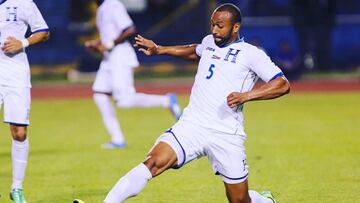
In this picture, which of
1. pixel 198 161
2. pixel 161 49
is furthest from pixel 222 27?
pixel 198 161

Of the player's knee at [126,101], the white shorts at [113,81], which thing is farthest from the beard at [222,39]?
the player's knee at [126,101]

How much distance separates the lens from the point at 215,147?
8.62 metres

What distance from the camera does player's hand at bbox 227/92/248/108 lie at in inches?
328

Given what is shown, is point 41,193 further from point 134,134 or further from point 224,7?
point 134,134

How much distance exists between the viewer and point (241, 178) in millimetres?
8656

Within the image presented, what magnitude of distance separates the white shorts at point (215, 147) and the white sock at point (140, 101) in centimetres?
658

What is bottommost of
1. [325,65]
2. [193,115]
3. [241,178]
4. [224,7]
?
[325,65]

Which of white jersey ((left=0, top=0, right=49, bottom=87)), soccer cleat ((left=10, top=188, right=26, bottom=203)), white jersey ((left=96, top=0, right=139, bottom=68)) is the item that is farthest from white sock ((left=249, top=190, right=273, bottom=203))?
white jersey ((left=96, top=0, right=139, bottom=68))

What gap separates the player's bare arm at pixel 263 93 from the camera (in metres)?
8.35

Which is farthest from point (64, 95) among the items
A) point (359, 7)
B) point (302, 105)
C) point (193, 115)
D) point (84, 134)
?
point (193, 115)

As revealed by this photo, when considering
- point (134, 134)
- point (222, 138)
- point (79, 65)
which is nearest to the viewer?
point (222, 138)

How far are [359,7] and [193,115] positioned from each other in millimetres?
25919

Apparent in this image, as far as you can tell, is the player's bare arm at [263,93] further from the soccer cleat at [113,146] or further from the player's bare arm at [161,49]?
the soccer cleat at [113,146]

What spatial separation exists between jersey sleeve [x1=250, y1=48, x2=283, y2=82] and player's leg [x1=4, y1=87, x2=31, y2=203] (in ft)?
9.52
